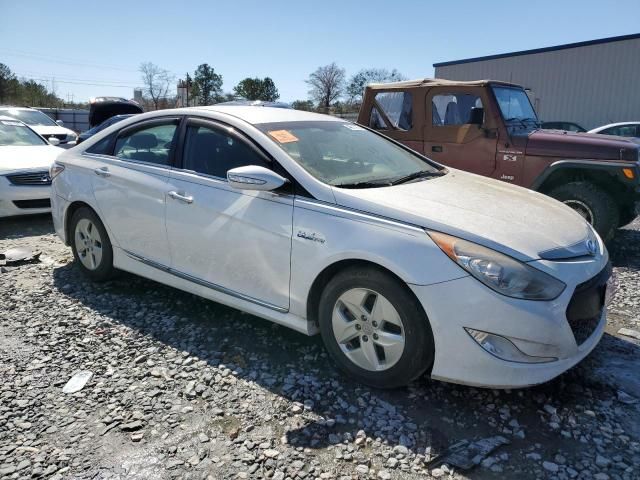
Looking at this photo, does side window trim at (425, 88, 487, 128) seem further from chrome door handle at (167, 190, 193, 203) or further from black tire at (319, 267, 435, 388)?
black tire at (319, 267, 435, 388)

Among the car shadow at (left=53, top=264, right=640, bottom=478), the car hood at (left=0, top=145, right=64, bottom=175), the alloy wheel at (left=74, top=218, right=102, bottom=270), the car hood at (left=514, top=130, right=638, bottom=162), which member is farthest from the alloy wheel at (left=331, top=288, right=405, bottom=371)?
the car hood at (left=0, top=145, right=64, bottom=175)

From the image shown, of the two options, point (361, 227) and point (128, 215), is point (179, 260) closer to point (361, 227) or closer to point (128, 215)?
point (128, 215)

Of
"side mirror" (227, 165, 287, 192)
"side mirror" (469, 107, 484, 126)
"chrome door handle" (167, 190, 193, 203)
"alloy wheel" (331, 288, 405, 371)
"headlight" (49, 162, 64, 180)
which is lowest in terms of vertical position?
"alloy wheel" (331, 288, 405, 371)

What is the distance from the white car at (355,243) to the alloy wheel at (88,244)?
120 mm

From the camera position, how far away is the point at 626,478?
2.21m

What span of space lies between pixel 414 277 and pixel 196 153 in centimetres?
196

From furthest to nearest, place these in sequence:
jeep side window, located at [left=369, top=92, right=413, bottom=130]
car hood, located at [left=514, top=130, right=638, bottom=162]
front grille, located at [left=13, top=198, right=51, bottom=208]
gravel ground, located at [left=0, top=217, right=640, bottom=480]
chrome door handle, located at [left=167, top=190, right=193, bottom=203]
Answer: jeep side window, located at [left=369, top=92, right=413, bottom=130] < front grille, located at [left=13, top=198, right=51, bottom=208] < car hood, located at [left=514, top=130, right=638, bottom=162] < chrome door handle, located at [left=167, top=190, right=193, bottom=203] < gravel ground, located at [left=0, top=217, right=640, bottom=480]

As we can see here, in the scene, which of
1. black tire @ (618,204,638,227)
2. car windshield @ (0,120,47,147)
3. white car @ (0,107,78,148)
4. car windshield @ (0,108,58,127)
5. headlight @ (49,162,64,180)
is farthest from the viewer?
car windshield @ (0,108,58,127)

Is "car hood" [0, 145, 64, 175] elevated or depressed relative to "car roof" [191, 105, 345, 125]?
depressed

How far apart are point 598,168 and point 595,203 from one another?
0.39 metres

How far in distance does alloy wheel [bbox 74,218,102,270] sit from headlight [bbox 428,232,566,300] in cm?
316

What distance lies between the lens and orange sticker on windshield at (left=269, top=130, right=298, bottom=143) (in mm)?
3394

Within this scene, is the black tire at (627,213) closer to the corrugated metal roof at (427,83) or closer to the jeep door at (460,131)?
the jeep door at (460,131)

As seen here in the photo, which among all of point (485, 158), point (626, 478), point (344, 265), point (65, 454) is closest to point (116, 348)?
point (65, 454)
